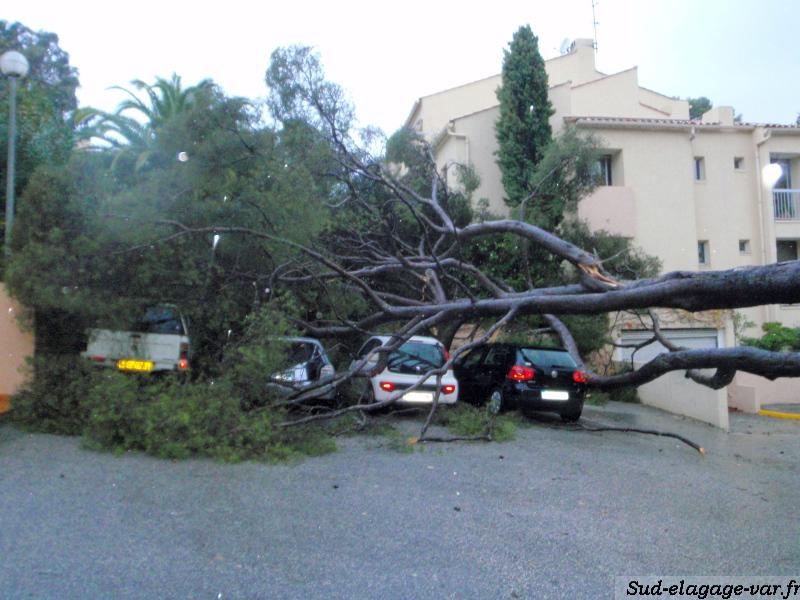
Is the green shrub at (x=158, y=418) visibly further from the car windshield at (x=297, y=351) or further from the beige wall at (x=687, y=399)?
the beige wall at (x=687, y=399)

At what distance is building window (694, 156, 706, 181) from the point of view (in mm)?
23719

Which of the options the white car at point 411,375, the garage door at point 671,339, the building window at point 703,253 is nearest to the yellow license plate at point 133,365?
the white car at point 411,375

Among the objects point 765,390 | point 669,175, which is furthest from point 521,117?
point 765,390

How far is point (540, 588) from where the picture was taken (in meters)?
4.92

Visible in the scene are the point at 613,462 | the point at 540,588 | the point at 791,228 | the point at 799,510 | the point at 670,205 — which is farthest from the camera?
the point at 791,228

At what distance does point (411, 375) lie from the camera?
40.4 ft

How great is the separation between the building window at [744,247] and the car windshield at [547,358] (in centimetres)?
1366

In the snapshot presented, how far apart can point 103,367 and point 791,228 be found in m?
22.8

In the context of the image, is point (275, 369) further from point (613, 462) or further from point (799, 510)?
point (799, 510)

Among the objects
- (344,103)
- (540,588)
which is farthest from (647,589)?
(344,103)

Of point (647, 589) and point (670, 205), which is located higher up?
point (670, 205)

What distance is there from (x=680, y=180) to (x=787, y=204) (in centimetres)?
483

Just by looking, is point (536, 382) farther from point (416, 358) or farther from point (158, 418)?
point (158, 418)

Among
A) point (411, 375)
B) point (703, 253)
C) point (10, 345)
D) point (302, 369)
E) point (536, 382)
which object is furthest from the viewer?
point (703, 253)
